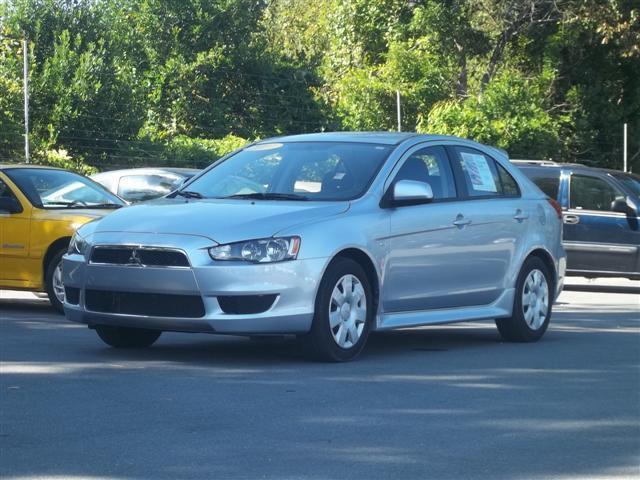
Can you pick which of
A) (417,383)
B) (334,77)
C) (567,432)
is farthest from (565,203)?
(334,77)

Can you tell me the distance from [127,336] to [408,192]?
235 cm

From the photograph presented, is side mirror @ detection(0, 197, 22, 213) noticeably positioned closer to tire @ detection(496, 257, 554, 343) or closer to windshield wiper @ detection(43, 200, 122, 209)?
windshield wiper @ detection(43, 200, 122, 209)

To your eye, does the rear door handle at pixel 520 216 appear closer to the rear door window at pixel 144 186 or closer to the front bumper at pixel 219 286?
the front bumper at pixel 219 286

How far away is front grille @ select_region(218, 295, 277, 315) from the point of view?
8.59 m

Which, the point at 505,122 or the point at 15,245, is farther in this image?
the point at 505,122

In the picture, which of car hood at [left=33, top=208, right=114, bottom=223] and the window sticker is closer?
the window sticker

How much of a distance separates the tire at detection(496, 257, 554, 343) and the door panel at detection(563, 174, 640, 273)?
678 centimetres

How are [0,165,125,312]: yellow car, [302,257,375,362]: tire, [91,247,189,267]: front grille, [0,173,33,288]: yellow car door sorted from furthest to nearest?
[0,173,33,288]: yellow car door < [0,165,125,312]: yellow car < [302,257,375,362]: tire < [91,247,189,267]: front grille

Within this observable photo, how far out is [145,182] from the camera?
18328 mm

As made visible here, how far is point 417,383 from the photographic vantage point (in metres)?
8.19

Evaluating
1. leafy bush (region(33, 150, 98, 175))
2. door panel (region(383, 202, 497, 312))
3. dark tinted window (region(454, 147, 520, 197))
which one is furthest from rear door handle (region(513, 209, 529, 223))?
leafy bush (region(33, 150, 98, 175))

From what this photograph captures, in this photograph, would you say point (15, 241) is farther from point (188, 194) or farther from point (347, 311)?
point (347, 311)

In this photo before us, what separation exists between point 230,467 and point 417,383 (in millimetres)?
2796

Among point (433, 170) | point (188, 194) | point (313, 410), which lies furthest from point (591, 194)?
point (313, 410)
